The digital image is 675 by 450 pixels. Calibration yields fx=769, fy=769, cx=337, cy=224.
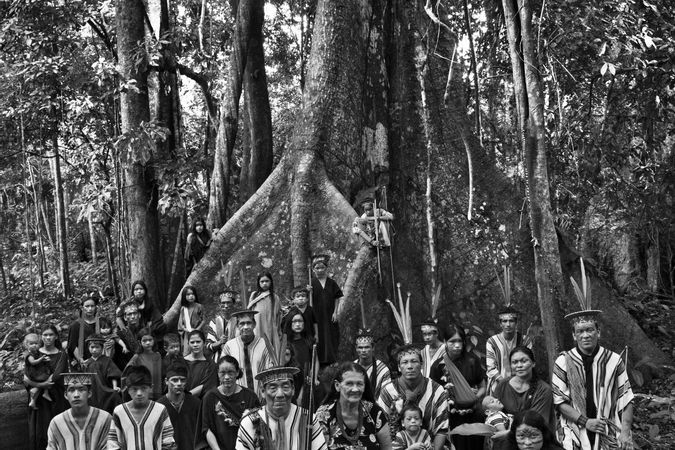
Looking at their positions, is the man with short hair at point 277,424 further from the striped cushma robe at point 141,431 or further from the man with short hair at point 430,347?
the man with short hair at point 430,347

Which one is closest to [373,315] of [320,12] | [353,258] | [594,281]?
[353,258]

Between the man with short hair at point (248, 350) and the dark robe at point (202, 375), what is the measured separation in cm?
19

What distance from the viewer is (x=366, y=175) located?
1053 cm

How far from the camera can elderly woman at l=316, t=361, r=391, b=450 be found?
4.88 m

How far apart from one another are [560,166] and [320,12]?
5007 millimetres

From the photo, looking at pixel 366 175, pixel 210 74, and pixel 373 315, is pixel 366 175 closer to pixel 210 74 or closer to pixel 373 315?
pixel 373 315

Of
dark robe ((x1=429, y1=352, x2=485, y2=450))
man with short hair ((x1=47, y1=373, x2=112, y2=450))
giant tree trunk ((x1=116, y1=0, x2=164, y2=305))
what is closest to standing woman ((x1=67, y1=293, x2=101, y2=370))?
giant tree trunk ((x1=116, y1=0, x2=164, y2=305))

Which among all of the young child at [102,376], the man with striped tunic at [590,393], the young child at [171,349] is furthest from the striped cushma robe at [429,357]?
the young child at [102,376]

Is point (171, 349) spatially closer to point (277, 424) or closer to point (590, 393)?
point (277, 424)

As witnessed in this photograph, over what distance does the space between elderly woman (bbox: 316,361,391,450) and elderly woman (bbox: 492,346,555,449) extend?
4.44 ft

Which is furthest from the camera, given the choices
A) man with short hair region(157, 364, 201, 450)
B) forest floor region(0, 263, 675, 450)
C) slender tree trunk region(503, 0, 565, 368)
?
forest floor region(0, 263, 675, 450)

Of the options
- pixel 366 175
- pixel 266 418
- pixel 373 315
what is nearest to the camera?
pixel 266 418

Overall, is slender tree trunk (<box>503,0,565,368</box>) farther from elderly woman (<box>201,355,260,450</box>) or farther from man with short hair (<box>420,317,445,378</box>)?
elderly woman (<box>201,355,260,450</box>)

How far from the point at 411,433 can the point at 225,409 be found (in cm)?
143
